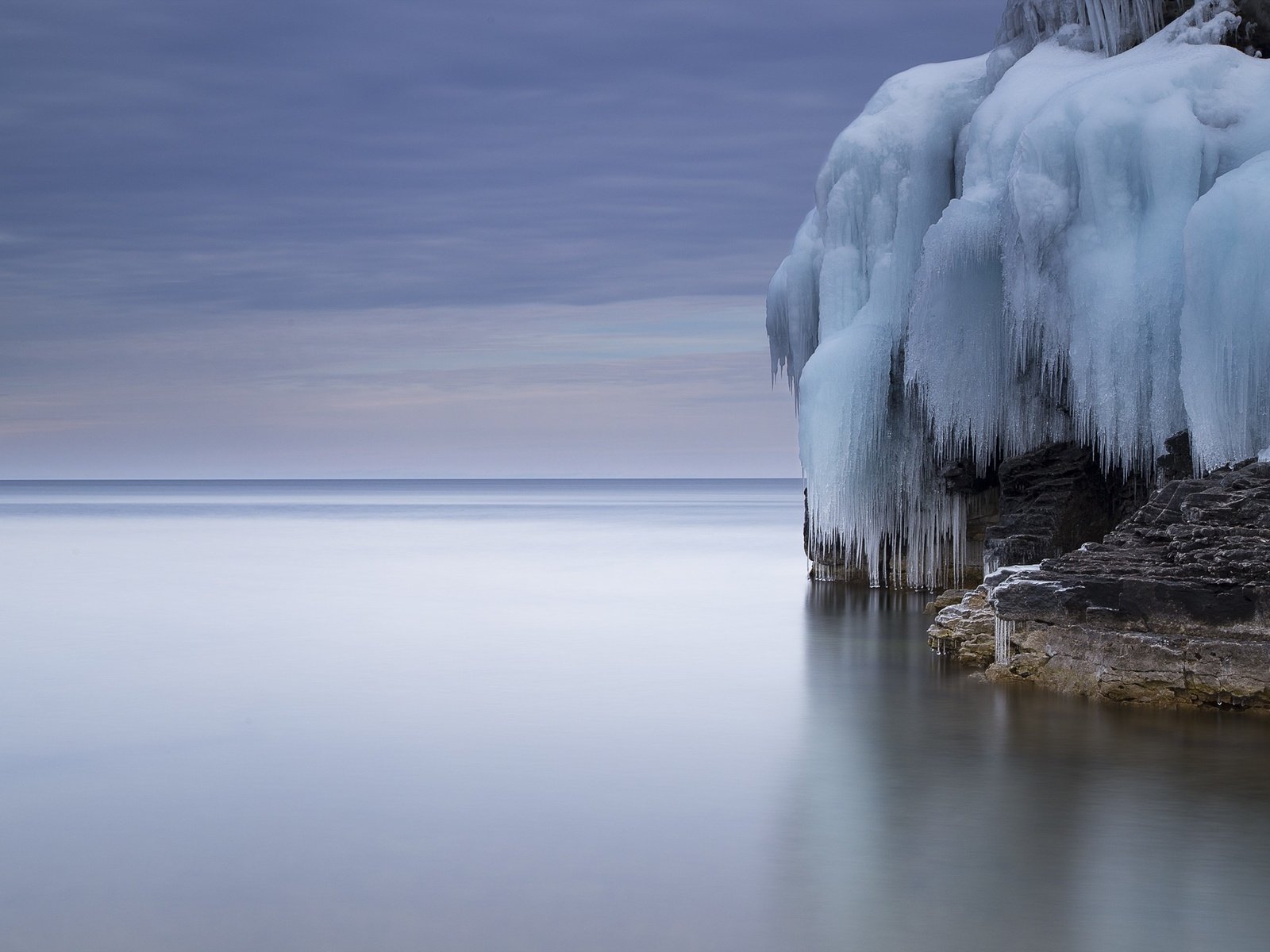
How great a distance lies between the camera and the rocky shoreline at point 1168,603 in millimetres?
11531

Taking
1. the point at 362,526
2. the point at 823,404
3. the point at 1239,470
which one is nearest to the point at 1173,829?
the point at 1239,470

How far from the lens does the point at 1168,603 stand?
11.7 metres

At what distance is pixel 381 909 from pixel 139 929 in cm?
122

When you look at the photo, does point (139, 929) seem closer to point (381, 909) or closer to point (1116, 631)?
point (381, 909)

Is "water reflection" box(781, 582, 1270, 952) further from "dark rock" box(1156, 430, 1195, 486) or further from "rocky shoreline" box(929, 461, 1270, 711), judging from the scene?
"dark rock" box(1156, 430, 1195, 486)

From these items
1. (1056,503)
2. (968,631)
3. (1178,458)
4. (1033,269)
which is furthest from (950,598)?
(1033,269)

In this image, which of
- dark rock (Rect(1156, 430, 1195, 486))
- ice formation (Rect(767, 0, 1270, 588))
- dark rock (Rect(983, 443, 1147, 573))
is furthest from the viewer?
dark rock (Rect(983, 443, 1147, 573))

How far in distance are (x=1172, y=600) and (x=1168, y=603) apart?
0.05 m

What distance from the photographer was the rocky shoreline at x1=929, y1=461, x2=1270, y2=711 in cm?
1153

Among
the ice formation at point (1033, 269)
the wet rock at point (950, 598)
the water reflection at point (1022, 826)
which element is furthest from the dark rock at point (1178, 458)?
the water reflection at point (1022, 826)

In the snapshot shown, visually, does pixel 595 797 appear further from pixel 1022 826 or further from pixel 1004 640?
pixel 1004 640

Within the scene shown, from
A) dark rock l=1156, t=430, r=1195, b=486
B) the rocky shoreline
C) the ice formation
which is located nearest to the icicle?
the rocky shoreline

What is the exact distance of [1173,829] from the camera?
29.0ft

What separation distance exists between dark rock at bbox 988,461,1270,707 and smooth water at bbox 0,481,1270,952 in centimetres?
43
